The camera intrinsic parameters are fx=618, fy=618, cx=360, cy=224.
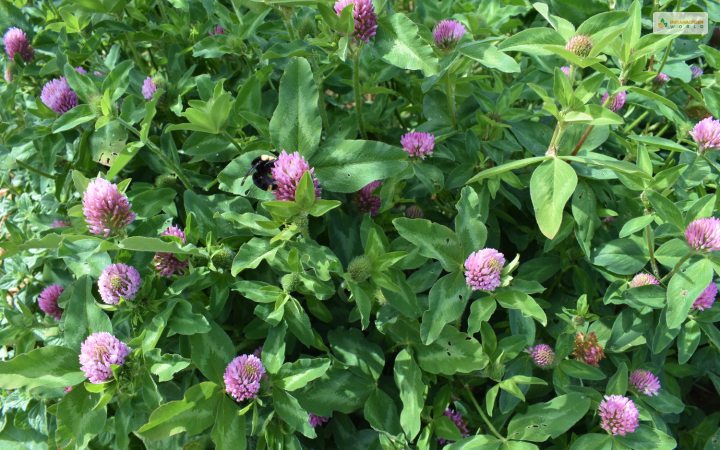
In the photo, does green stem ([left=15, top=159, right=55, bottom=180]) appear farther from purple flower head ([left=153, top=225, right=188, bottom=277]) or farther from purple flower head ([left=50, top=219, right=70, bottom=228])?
Result: purple flower head ([left=153, top=225, right=188, bottom=277])

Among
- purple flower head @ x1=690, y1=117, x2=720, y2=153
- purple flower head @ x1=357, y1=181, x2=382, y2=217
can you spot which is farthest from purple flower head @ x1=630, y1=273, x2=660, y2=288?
purple flower head @ x1=357, y1=181, x2=382, y2=217

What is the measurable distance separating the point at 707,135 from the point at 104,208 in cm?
171

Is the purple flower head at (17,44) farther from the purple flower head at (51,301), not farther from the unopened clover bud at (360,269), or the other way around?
the unopened clover bud at (360,269)

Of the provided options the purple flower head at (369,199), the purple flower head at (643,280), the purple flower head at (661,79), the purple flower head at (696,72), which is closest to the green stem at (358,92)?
the purple flower head at (369,199)

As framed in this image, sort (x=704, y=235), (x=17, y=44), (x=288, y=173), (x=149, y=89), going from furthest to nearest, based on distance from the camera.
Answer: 1. (x=17, y=44)
2. (x=149, y=89)
3. (x=704, y=235)
4. (x=288, y=173)

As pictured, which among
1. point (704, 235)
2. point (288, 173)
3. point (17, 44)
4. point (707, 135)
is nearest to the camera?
point (288, 173)

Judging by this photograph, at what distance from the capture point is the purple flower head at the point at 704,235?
1575 millimetres

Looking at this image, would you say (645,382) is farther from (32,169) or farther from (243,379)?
(32,169)

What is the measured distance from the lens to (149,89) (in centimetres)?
209

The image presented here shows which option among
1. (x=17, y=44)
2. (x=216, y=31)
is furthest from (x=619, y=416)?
(x=17, y=44)

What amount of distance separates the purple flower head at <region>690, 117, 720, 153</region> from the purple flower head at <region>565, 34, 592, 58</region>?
1.82 feet

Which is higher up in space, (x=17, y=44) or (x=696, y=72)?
(x=17, y=44)

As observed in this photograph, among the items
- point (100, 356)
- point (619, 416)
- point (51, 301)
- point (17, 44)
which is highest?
point (17, 44)

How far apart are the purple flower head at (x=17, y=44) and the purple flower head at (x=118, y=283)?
1.25 metres
